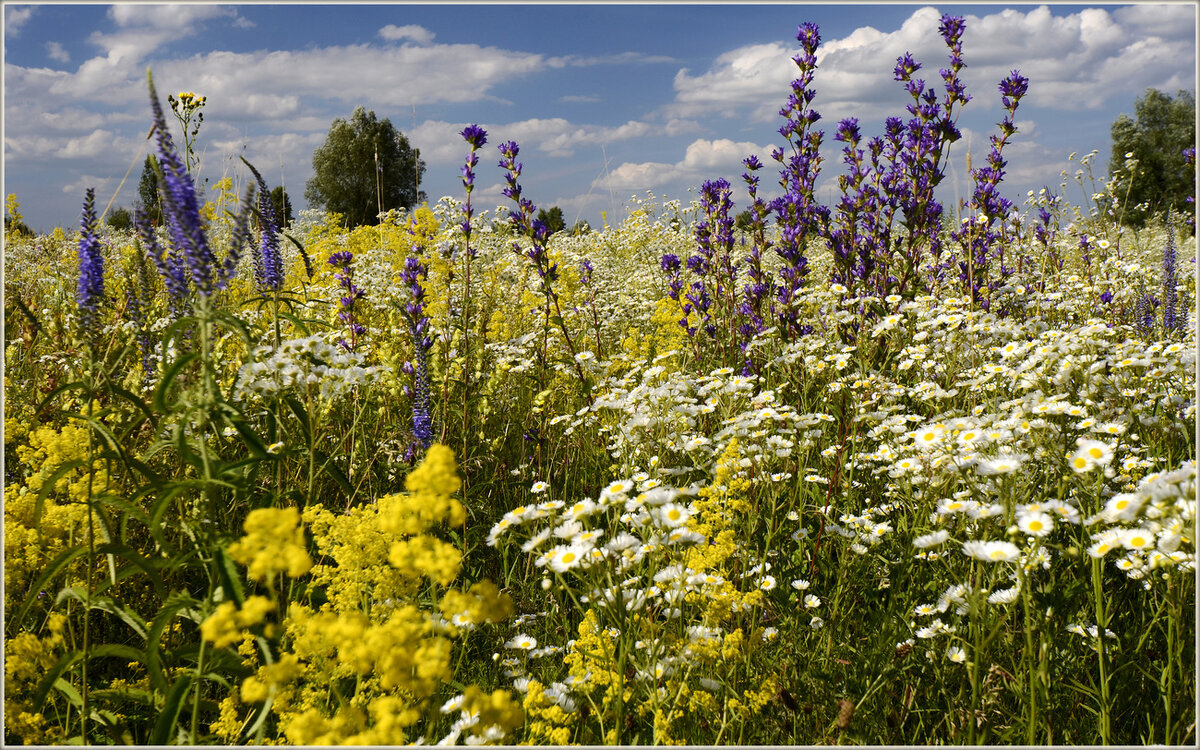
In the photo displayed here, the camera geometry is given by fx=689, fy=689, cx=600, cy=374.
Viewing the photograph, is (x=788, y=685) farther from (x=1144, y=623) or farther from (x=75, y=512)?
(x=75, y=512)

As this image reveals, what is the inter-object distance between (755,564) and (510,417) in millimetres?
2224

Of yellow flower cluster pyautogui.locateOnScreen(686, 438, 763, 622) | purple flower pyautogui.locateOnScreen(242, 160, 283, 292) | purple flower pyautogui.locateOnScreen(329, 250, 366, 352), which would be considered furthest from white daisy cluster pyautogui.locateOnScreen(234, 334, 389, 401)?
yellow flower cluster pyautogui.locateOnScreen(686, 438, 763, 622)

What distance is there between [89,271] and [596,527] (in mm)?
1738

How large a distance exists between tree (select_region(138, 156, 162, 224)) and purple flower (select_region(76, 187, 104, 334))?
15cm

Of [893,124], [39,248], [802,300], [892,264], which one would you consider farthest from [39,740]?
[39,248]

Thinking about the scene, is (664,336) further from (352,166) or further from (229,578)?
(352,166)

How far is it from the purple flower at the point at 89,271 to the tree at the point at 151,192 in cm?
15

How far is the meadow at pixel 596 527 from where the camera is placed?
5.41ft

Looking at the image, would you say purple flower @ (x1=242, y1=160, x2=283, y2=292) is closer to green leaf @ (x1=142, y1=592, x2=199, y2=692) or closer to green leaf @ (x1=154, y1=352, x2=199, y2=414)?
green leaf @ (x1=154, y1=352, x2=199, y2=414)

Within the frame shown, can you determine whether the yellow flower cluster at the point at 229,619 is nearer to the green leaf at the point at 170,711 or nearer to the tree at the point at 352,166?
the green leaf at the point at 170,711

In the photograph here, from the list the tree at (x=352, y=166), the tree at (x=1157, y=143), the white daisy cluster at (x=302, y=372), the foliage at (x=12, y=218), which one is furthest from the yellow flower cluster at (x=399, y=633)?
the tree at (x=352, y=166)

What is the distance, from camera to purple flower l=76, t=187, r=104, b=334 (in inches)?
79.4

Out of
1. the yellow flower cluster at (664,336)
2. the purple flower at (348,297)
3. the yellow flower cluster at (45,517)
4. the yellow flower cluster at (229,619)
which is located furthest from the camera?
the yellow flower cluster at (664,336)

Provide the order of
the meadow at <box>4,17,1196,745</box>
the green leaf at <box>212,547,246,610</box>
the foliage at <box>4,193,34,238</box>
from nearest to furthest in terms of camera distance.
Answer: the green leaf at <box>212,547,246,610</box>, the meadow at <box>4,17,1196,745</box>, the foliage at <box>4,193,34,238</box>
